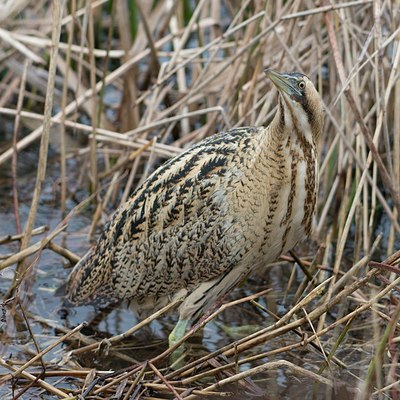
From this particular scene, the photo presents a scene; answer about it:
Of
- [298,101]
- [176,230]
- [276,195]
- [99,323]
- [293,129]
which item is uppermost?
[298,101]

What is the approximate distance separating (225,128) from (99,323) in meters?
1.35

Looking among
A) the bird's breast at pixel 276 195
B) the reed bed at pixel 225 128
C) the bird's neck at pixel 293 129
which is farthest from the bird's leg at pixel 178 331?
the bird's neck at pixel 293 129

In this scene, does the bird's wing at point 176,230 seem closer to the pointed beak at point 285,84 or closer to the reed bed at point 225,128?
the reed bed at point 225,128

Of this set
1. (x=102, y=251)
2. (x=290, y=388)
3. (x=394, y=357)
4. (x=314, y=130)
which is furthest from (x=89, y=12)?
(x=394, y=357)

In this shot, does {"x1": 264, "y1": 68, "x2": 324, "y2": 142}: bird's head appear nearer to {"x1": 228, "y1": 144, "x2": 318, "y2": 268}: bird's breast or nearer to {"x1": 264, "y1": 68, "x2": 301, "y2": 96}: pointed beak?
{"x1": 264, "y1": 68, "x2": 301, "y2": 96}: pointed beak

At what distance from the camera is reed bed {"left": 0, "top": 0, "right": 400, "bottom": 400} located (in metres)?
3.78

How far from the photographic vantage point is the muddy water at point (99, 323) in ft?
13.8

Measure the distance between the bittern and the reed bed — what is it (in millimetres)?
241

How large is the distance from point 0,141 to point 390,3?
10.6ft

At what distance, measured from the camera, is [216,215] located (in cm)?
429

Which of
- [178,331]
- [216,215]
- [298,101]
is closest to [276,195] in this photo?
[216,215]

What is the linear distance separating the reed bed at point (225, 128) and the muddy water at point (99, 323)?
0.06 ft

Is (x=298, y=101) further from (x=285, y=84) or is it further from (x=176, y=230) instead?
(x=176, y=230)

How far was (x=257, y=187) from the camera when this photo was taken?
4184 millimetres
